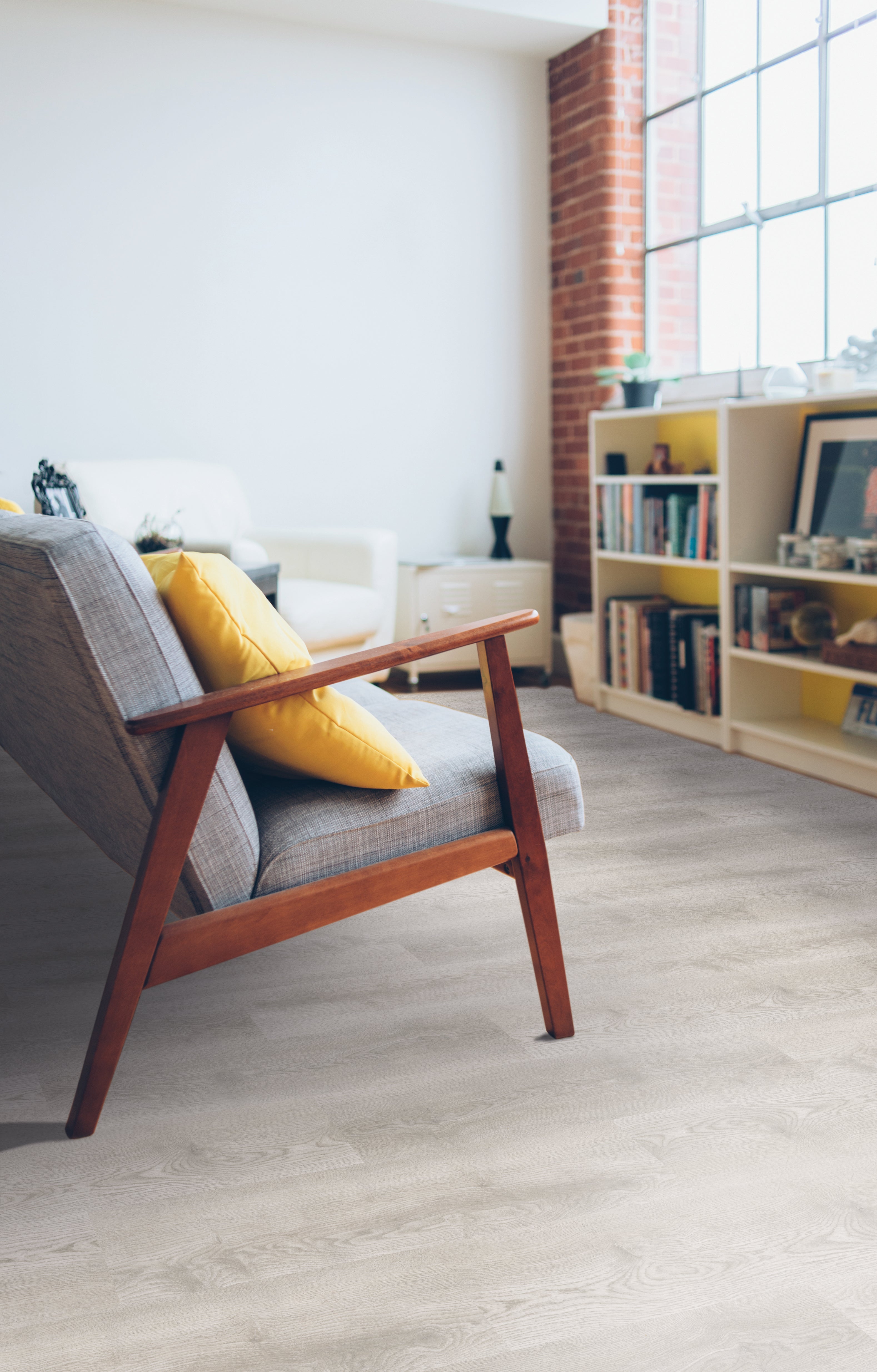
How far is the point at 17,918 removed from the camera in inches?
99.8

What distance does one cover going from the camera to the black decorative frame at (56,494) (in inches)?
149

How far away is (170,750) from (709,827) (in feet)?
6.11

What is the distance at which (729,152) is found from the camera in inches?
189

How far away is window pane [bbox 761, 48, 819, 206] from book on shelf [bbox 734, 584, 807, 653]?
59.4 inches

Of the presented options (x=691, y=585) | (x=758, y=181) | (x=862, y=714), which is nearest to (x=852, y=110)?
(x=758, y=181)

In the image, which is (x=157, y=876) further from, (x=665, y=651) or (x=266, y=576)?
(x=665, y=651)

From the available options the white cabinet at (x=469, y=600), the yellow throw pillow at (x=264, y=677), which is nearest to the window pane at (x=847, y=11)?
the white cabinet at (x=469, y=600)

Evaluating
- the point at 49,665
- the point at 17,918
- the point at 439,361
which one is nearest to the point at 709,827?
the point at 17,918

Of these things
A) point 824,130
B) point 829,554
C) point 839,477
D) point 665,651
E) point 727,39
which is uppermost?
point 727,39

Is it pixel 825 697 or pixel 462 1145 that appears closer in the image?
pixel 462 1145

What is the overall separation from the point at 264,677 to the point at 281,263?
13.7 feet

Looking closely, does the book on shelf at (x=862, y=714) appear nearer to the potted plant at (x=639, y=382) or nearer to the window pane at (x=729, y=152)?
the potted plant at (x=639, y=382)

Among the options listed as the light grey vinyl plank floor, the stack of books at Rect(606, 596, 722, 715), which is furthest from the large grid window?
the light grey vinyl plank floor

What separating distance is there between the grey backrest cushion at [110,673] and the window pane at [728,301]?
332cm
